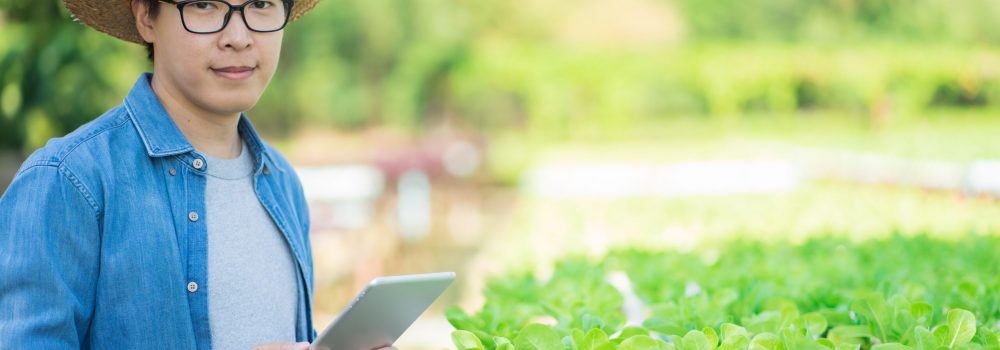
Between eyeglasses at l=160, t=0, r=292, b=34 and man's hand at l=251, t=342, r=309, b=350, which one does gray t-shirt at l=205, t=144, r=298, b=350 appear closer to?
man's hand at l=251, t=342, r=309, b=350

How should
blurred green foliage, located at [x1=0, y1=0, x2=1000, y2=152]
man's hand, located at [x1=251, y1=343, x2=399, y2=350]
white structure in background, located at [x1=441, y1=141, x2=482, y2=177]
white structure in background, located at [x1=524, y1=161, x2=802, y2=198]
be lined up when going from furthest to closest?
blurred green foliage, located at [x1=0, y1=0, x2=1000, y2=152] < white structure in background, located at [x1=441, y1=141, x2=482, y2=177] < white structure in background, located at [x1=524, y1=161, x2=802, y2=198] < man's hand, located at [x1=251, y1=343, x2=399, y2=350]

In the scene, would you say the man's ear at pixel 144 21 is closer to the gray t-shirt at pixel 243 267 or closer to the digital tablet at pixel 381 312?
the gray t-shirt at pixel 243 267

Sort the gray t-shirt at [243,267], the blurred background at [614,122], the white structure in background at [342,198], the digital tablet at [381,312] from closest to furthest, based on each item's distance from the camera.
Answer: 1. the digital tablet at [381,312]
2. the gray t-shirt at [243,267]
3. the blurred background at [614,122]
4. the white structure in background at [342,198]

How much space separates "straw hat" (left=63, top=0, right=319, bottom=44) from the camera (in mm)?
1356

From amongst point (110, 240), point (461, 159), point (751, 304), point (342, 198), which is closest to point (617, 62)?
point (461, 159)

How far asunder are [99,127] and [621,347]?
0.68 metres

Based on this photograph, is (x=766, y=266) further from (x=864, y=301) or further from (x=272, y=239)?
(x=272, y=239)

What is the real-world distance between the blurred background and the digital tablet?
4.61 metres

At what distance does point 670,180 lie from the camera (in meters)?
12.2

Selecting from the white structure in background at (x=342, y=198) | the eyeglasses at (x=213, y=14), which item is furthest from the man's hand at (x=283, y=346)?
the white structure in background at (x=342, y=198)

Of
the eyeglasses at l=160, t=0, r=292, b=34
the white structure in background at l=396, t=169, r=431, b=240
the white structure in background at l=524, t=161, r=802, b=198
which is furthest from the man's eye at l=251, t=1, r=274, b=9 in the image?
the white structure in background at l=524, t=161, r=802, b=198

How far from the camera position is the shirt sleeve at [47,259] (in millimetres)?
1100

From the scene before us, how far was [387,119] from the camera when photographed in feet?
54.2

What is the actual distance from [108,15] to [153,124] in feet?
0.70
